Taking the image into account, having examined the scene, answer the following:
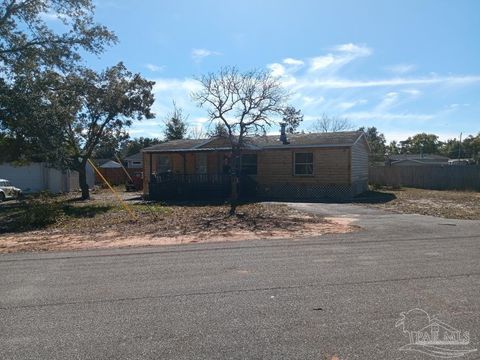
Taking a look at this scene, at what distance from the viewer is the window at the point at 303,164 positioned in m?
26.9

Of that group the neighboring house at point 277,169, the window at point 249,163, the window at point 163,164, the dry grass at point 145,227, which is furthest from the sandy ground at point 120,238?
the window at point 163,164

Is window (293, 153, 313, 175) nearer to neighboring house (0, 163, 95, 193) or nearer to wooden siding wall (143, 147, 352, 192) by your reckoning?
wooden siding wall (143, 147, 352, 192)

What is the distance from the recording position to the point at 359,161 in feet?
93.6

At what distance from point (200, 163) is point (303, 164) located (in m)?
6.52

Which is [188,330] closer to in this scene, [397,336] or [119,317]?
[119,317]

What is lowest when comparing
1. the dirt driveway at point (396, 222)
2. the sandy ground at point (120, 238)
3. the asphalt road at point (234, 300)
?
the sandy ground at point (120, 238)

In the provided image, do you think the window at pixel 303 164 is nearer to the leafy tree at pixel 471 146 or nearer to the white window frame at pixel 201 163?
the white window frame at pixel 201 163

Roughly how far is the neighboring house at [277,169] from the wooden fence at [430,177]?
25.2 ft

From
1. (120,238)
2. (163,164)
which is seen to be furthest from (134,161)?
(120,238)

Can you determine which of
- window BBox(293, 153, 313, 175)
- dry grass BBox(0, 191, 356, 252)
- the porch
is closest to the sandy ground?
dry grass BBox(0, 191, 356, 252)

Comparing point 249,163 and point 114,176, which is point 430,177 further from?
point 114,176

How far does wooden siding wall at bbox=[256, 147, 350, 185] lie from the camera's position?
26.0 meters

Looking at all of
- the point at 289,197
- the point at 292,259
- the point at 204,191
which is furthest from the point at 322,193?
the point at 292,259

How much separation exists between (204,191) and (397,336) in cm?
2142
